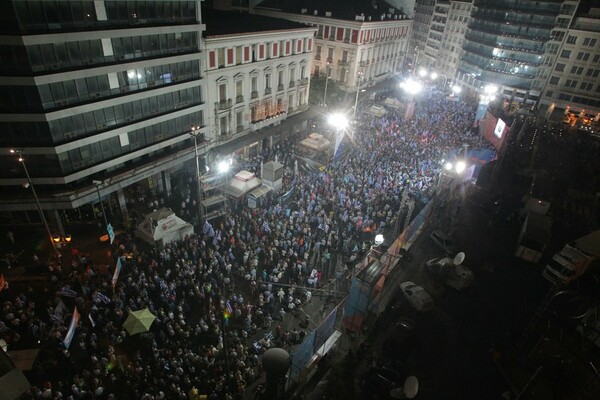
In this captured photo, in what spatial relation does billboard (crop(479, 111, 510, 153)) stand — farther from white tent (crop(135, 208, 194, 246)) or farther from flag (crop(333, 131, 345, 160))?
white tent (crop(135, 208, 194, 246))

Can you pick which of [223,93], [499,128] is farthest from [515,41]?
[223,93]

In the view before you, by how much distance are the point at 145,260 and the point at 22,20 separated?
1390cm

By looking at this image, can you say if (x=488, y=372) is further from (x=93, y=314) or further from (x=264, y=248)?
(x=93, y=314)

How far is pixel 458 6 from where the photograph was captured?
71188 millimetres

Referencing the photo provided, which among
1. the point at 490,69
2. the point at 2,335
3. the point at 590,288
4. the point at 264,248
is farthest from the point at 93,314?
the point at 490,69

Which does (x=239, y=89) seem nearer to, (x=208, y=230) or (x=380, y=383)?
(x=208, y=230)

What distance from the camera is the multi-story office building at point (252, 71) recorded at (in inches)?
1129

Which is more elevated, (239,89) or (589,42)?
(589,42)

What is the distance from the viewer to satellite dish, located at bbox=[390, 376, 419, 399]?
12.0 meters

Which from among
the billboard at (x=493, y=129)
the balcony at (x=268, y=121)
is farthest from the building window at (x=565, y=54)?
the balcony at (x=268, y=121)

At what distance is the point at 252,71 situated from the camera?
103 feet

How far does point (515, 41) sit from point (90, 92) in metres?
A: 67.0

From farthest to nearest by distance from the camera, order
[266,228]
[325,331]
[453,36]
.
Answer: [453,36]
[266,228]
[325,331]

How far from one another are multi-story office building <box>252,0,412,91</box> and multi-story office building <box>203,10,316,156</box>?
418 inches
